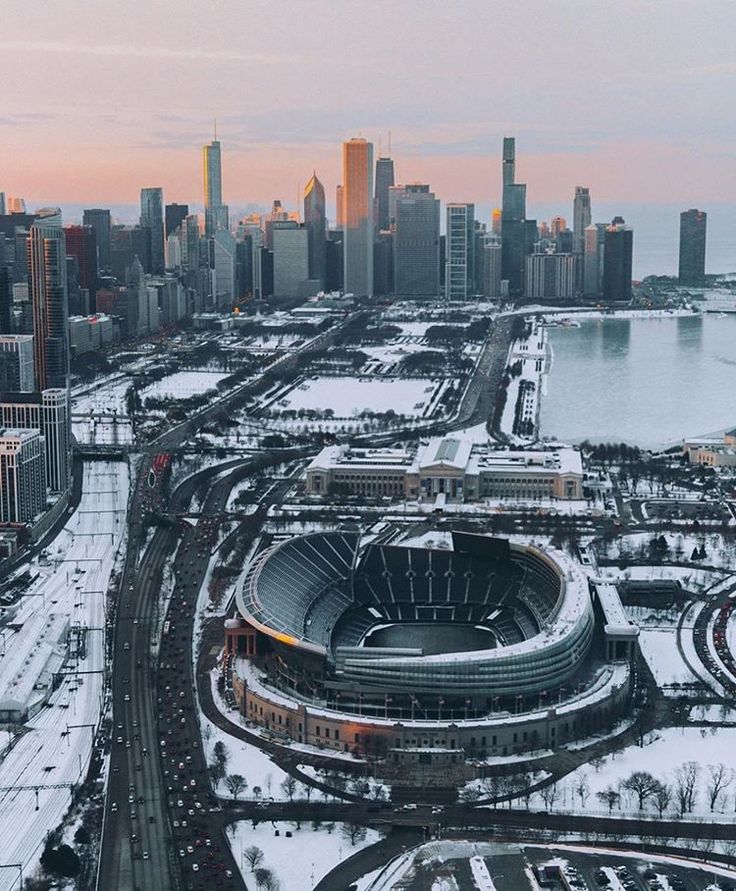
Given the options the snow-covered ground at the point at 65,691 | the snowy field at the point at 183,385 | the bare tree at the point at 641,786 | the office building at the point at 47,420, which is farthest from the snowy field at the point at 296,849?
the snowy field at the point at 183,385

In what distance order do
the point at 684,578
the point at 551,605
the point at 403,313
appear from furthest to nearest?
1. the point at 403,313
2. the point at 684,578
3. the point at 551,605

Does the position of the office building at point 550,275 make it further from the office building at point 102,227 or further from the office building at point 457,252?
the office building at point 102,227

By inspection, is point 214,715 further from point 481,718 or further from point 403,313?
point 403,313

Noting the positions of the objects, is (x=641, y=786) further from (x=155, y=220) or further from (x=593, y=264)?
(x=155, y=220)

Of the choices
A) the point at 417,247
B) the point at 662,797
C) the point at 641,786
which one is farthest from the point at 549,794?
the point at 417,247

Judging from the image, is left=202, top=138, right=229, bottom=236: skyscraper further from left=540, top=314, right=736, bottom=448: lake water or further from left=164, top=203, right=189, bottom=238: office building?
left=540, top=314, right=736, bottom=448: lake water

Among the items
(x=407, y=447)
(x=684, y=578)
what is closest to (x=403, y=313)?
(x=407, y=447)
